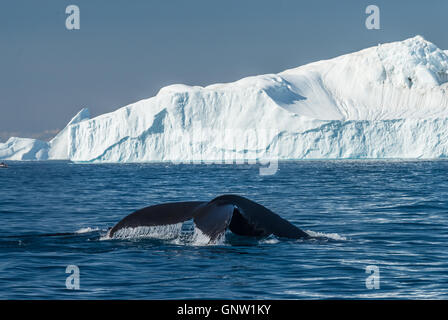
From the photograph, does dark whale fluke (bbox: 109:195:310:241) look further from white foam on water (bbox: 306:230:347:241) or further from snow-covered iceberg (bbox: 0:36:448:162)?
snow-covered iceberg (bbox: 0:36:448:162)

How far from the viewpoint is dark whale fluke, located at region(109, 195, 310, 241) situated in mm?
6834

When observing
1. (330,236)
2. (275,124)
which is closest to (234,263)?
(330,236)

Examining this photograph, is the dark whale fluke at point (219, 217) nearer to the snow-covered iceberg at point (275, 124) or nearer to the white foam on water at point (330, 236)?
the white foam on water at point (330, 236)

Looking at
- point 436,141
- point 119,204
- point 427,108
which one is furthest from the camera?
point 427,108

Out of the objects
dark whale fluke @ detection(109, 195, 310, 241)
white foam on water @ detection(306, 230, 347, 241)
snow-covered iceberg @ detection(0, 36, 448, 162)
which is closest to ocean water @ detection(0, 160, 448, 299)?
white foam on water @ detection(306, 230, 347, 241)

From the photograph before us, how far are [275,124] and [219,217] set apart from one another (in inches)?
2757

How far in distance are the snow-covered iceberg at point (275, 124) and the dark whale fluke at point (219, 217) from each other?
63695mm

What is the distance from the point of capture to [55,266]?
7.06 meters

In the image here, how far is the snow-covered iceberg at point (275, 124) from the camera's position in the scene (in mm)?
72688

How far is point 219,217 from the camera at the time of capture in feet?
22.4

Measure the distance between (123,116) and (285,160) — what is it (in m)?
21.8

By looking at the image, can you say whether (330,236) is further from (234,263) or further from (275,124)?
(275,124)
